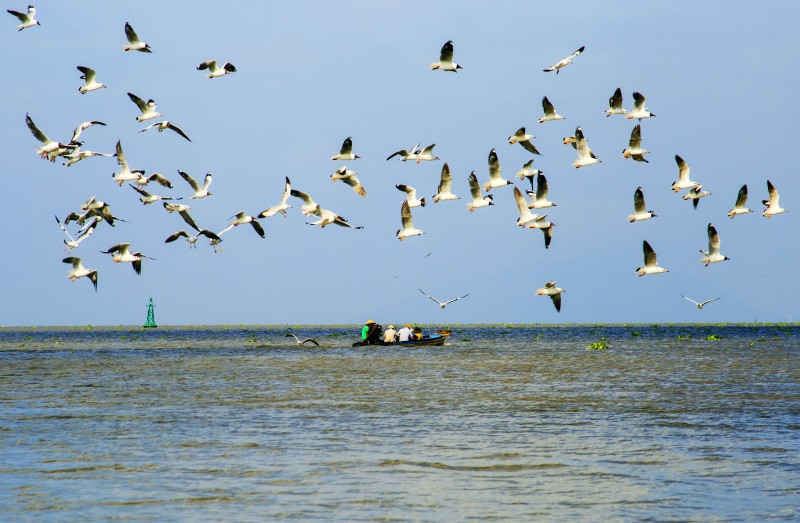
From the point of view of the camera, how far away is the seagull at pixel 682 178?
38625 millimetres

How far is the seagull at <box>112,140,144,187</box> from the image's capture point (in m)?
37.6

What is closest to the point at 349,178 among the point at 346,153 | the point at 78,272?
the point at 346,153

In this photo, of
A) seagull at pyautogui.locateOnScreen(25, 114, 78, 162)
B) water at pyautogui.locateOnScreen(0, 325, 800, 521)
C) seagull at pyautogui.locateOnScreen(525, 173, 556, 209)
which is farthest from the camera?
seagull at pyautogui.locateOnScreen(525, 173, 556, 209)

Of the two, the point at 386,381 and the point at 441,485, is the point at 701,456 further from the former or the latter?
the point at 386,381

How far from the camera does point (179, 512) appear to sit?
46.0 ft

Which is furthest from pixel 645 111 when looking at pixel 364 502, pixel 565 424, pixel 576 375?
pixel 364 502

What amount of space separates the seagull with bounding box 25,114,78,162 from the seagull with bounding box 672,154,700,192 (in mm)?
20989

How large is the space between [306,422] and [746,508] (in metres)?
11.9

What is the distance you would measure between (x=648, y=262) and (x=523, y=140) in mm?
6292

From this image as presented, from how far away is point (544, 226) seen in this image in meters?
39.4

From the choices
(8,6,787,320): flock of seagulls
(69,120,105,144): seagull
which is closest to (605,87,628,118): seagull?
(8,6,787,320): flock of seagulls

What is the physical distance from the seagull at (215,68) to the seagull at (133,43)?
2.64 metres

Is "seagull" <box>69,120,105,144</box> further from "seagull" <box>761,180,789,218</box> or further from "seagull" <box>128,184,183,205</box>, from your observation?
"seagull" <box>761,180,789,218</box>

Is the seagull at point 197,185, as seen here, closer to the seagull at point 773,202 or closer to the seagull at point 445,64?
the seagull at point 445,64
